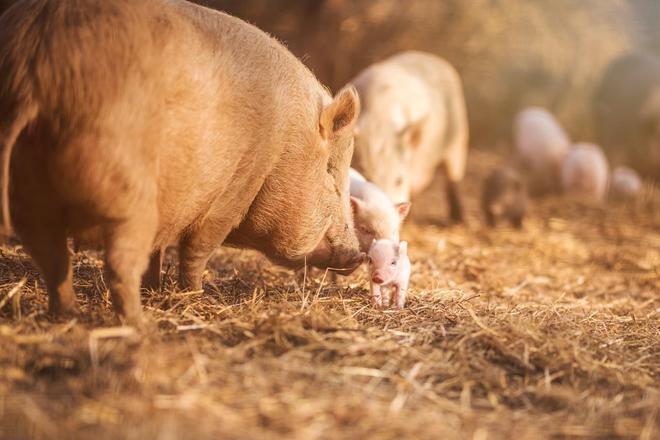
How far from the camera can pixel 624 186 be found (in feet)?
29.8

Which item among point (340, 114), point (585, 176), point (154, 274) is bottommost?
point (585, 176)

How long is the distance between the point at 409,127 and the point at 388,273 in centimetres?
292

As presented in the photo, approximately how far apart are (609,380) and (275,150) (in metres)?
1.61

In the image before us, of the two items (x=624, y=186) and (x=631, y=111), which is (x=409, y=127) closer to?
(x=624, y=186)

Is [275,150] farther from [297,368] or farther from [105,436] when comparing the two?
[105,436]

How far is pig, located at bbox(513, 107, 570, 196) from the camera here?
934 cm

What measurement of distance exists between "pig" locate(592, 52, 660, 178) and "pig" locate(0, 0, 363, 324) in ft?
25.2

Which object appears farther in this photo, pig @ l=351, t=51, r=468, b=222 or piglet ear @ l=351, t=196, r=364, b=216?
pig @ l=351, t=51, r=468, b=222

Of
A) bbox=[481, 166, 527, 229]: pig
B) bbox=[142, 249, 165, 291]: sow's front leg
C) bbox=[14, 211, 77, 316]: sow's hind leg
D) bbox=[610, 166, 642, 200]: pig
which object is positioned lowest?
bbox=[610, 166, 642, 200]: pig

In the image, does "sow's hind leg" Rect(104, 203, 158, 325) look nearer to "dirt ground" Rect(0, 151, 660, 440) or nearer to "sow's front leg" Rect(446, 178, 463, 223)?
"dirt ground" Rect(0, 151, 660, 440)

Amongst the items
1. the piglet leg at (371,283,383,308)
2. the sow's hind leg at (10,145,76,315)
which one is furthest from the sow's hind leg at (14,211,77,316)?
the piglet leg at (371,283,383,308)

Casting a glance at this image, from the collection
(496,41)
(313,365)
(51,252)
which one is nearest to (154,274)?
(51,252)

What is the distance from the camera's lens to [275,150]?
142 inches

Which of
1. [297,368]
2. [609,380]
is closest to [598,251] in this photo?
[609,380]
